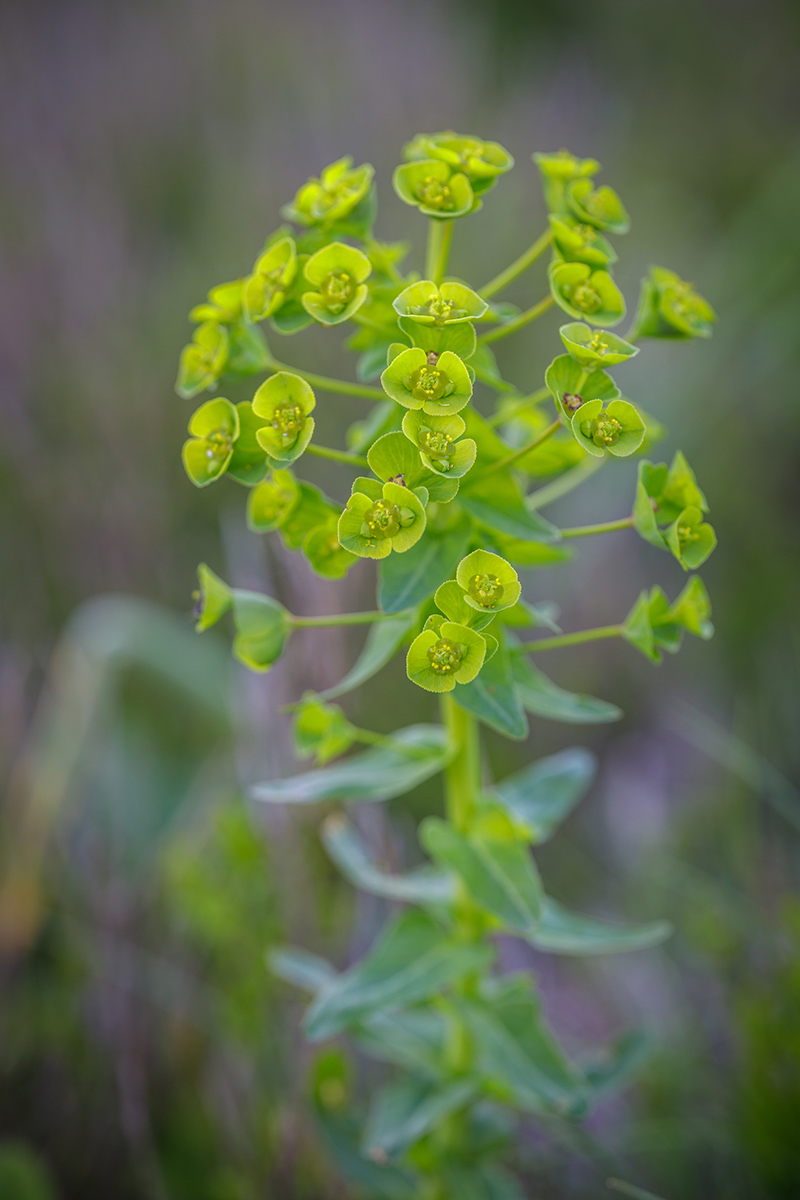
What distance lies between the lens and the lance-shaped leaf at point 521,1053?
94cm

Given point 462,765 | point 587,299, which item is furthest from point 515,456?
point 462,765

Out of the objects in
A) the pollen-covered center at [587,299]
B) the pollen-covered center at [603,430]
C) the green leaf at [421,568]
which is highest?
the pollen-covered center at [587,299]

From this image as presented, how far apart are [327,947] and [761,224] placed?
10.4ft

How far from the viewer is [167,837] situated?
6.42 ft

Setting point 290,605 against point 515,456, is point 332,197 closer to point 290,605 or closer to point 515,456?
point 515,456

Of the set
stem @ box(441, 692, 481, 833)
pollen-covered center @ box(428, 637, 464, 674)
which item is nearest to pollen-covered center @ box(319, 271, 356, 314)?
pollen-covered center @ box(428, 637, 464, 674)

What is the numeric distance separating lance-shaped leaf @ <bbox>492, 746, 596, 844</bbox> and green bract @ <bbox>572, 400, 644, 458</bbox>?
1.90ft

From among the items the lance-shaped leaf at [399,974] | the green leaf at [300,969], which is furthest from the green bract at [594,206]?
the green leaf at [300,969]

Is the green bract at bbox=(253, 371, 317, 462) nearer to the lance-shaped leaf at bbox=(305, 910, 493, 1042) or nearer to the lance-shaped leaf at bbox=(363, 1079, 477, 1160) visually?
the lance-shaped leaf at bbox=(305, 910, 493, 1042)

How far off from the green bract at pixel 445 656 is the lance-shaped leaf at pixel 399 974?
422 mm

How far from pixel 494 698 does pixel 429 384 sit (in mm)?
292

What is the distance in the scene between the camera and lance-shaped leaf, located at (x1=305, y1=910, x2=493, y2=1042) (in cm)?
94

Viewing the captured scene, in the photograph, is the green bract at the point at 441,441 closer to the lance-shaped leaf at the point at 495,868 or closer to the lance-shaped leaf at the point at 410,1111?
the lance-shaped leaf at the point at 495,868

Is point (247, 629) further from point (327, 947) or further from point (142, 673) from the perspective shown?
point (142, 673)
